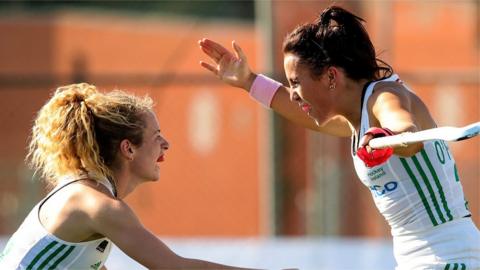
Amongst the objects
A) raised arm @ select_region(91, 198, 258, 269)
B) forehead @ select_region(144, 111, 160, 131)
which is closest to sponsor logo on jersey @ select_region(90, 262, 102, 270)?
raised arm @ select_region(91, 198, 258, 269)

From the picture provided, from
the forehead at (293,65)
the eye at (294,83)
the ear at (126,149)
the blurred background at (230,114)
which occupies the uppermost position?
the blurred background at (230,114)

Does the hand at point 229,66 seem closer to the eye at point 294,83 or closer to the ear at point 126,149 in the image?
the eye at point 294,83

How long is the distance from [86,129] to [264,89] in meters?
1.38

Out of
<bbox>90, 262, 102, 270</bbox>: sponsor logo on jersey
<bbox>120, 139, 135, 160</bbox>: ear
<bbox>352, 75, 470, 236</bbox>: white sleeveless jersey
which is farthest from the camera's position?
<bbox>120, 139, 135, 160</bbox>: ear

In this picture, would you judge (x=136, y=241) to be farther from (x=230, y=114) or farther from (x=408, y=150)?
(x=230, y=114)

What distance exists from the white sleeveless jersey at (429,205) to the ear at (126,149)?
0.88m

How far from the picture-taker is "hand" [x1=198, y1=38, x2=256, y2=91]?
17.2 ft

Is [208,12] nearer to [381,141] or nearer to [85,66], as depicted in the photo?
[85,66]

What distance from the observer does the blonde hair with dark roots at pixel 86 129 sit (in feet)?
13.3

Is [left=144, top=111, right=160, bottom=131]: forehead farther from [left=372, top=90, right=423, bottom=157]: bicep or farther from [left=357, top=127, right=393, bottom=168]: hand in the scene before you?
[left=357, top=127, right=393, bottom=168]: hand

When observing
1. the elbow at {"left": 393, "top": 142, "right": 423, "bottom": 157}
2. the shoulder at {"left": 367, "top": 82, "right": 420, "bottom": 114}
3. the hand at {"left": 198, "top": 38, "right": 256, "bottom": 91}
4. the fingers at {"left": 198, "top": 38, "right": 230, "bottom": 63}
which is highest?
the fingers at {"left": 198, "top": 38, "right": 230, "bottom": 63}

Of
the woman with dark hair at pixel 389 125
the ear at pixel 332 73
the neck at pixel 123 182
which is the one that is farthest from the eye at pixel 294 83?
the neck at pixel 123 182

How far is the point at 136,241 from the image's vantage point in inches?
150

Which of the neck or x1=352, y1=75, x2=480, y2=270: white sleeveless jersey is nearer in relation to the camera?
x1=352, y1=75, x2=480, y2=270: white sleeveless jersey
